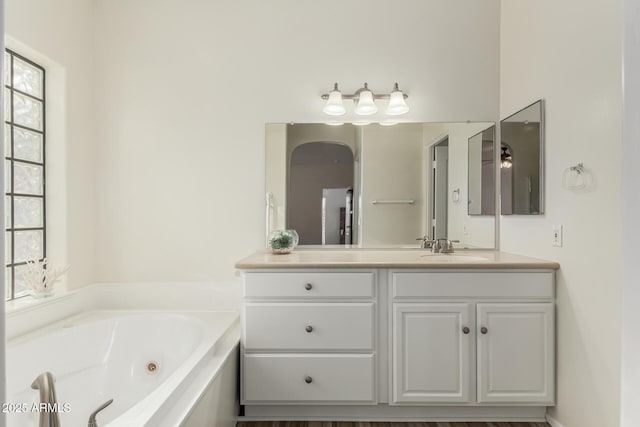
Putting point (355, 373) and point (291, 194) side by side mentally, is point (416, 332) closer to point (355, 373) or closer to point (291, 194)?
point (355, 373)

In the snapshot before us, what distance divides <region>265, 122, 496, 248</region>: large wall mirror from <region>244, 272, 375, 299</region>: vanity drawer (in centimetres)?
62

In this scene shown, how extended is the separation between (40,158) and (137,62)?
0.87m

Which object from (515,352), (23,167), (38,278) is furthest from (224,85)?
(515,352)

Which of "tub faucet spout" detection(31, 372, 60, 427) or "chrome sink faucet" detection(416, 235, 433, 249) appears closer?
"tub faucet spout" detection(31, 372, 60, 427)

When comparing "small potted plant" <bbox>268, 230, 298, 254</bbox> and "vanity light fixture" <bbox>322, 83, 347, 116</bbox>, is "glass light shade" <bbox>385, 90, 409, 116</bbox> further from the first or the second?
"small potted plant" <bbox>268, 230, 298, 254</bbox>

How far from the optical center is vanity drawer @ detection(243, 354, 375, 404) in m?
1.90

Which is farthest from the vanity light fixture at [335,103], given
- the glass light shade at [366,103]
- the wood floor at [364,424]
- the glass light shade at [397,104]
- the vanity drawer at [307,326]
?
the wood floor at [364,424]

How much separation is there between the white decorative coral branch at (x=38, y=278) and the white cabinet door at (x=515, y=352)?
235 centimetres

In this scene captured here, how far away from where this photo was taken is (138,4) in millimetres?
2465

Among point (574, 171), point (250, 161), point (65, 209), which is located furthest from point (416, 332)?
point (65, 209)

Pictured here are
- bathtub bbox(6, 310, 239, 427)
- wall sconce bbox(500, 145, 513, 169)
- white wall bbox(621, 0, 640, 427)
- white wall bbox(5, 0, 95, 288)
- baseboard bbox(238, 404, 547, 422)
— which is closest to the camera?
white wall bbox(621, 0, 640, 427)

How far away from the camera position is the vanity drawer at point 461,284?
1.90 m

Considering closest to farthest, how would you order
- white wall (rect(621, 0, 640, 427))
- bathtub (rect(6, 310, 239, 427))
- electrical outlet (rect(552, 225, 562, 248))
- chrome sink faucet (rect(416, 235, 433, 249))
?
1. white wall (rect(621, 0, 640, 427))
2. bathtub (rect(6, 310, 239, 427))
3. electrical outlet (rect(552, 225, 562, 248))
4. chrome sink faucet (rect(416, 235, 433, 249))

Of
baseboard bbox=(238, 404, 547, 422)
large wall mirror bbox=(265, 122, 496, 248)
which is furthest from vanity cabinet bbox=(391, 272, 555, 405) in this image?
large wall mirror bbox=(265, 122, 496, 248)
